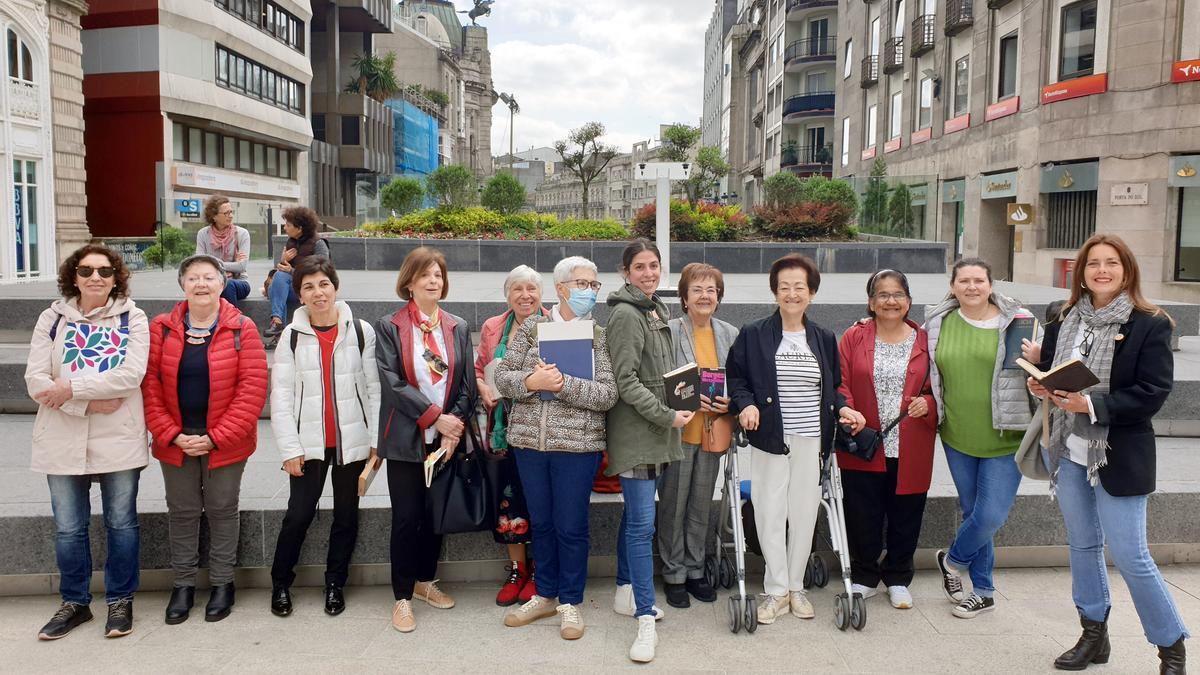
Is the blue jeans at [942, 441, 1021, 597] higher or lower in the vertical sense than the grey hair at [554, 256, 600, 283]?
lower

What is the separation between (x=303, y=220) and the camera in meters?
8.59

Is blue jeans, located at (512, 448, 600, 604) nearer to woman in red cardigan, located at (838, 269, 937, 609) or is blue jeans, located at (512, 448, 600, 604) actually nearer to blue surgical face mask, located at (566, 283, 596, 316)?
blue surgical face mask, located at (566, 283, 596, 316)

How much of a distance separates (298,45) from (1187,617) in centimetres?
4567

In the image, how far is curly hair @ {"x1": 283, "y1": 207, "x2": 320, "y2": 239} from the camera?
8508mm

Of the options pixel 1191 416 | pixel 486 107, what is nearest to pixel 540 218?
pixel 1191 416

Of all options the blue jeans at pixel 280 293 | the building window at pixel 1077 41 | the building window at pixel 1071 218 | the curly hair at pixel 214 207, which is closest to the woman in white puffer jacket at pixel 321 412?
the curly hair at pixel 214 207

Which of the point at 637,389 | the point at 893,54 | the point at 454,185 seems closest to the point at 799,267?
the point at 637,389

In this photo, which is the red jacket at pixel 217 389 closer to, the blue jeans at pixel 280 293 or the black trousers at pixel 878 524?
the black trousers at pixel 878 524

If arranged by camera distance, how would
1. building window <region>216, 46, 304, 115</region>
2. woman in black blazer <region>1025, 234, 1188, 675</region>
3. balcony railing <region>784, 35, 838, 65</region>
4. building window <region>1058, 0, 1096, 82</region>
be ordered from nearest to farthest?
woman in black blazer <region>1025, 234, 1188, 675</region> → building window <region>1058, 0, 1096, 82</region> → building window <region>216, 46, 304, 115</region> → balcony railing <region>784, 35, 838, 65</region>

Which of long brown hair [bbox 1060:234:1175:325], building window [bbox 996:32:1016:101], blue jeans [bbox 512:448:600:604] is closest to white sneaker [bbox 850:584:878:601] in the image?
blue jeans [bbox 512:448:600:604]

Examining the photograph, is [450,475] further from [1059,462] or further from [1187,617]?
[1187,617]

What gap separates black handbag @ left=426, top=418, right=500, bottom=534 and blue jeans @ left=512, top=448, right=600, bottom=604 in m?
0.26

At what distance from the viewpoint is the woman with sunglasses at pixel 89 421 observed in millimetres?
4332

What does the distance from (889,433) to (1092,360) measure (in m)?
1.10
